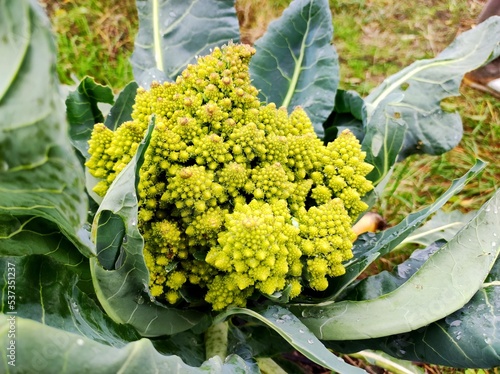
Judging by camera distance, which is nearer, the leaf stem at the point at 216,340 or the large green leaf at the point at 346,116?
the leaf stem at the point at 216,340

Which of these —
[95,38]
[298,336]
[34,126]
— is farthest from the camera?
[95,38]

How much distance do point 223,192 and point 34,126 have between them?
0.46 metres

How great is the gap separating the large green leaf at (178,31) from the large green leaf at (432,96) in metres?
0.49

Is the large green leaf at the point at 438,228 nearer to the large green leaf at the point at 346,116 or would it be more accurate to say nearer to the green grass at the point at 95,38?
the large green leaf at the point at 346,116

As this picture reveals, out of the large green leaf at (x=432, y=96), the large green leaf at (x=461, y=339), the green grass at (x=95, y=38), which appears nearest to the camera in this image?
the large green leaf at (x=461, y=339)

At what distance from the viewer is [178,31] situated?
134cm

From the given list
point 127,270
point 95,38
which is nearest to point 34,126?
point 127,270

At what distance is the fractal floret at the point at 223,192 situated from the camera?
930 mm

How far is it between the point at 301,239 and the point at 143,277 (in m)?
0.33

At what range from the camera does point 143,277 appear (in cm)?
92

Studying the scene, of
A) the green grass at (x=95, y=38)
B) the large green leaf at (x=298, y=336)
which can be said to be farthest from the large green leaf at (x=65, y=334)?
the green grass at (x=95, y=38)

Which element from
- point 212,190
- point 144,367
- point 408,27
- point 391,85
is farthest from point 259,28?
point 144,367

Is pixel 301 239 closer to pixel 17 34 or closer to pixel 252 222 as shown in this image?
pixel 252 222

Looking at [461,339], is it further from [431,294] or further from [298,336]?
[298,336]
